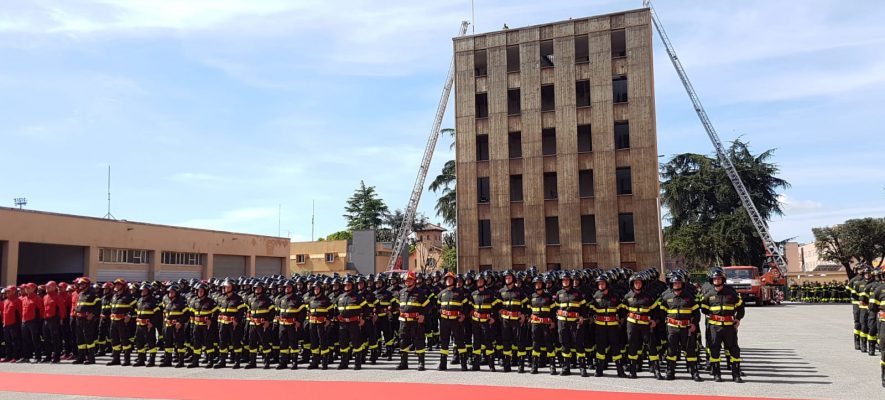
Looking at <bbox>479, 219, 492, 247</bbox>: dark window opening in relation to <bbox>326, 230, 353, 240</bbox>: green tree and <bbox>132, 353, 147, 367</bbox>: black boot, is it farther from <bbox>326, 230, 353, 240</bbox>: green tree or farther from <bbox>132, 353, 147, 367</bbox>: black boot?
<bbox>326, 230, 353, 240</bbox>: green tree

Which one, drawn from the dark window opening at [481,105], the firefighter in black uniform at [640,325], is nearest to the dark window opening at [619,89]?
the dark window opening at [481,105]

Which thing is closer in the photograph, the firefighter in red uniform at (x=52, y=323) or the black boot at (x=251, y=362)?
the black boot at (x=251, y=362)

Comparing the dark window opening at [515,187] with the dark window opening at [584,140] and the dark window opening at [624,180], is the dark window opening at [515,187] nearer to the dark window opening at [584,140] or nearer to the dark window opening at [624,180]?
the dark window opening at [584,140]

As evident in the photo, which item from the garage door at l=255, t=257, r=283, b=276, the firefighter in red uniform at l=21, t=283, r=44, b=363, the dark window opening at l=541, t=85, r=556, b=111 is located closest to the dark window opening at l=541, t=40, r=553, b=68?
the dark window opening at l=541, t=85, r=556, b=111

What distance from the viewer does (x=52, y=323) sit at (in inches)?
622

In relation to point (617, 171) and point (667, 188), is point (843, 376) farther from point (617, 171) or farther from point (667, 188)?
point (667, 188)

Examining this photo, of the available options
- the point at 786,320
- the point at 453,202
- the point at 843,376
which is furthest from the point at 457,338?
the point at 453,202

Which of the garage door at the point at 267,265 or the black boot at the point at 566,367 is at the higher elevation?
the garage door at the point at 267,265

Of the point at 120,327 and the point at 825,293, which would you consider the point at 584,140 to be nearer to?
the point at 825,293

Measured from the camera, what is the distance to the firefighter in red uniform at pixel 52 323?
15.7m

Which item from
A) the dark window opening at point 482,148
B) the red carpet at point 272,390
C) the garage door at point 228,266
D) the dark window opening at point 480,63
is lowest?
the red carpet at point 272,390

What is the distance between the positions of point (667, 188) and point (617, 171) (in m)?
18.3

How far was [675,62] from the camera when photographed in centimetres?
4562

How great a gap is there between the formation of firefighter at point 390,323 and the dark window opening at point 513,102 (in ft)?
78.6
